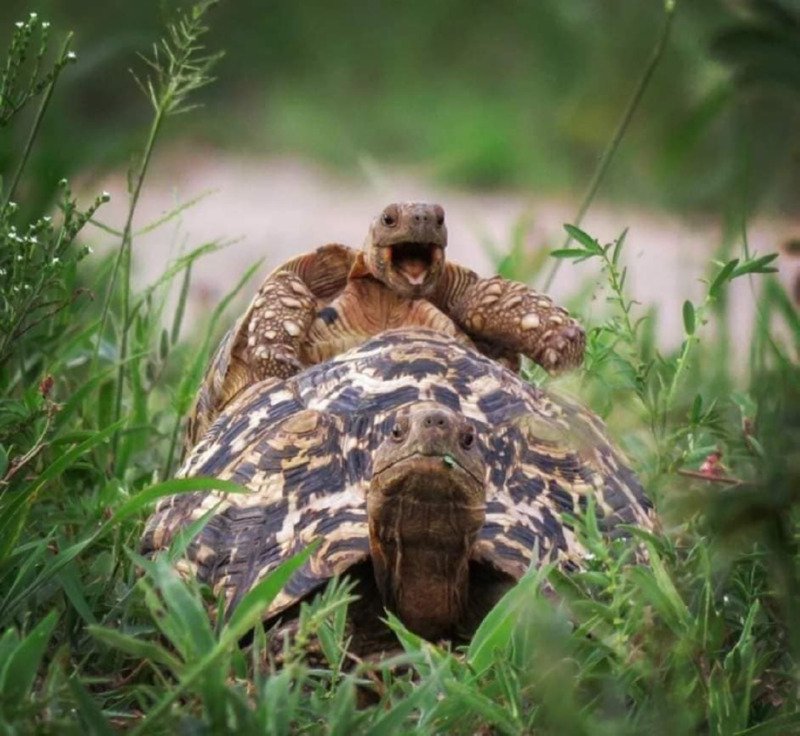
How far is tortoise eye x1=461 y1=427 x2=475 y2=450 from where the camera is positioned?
234cm

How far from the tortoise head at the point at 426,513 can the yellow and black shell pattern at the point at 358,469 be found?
0.07m

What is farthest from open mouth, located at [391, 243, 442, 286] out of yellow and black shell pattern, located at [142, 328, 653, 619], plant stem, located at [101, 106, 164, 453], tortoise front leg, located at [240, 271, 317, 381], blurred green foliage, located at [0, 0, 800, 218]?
blurred green foliage, located at [0, 0, 800, 218]

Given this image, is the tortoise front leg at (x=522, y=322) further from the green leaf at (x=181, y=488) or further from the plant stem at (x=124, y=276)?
the green leaf at (x=181, y=488)

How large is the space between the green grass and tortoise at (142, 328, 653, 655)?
0.08 meters

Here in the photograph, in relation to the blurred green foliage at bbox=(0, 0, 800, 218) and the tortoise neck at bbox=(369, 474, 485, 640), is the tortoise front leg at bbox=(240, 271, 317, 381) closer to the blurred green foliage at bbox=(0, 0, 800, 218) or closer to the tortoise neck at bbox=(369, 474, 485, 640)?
the tortoise neck at bbox=(369, 474, 485, 640)

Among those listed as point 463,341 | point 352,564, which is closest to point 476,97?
point 463,341

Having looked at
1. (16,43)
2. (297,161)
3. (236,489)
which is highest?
(297,161)

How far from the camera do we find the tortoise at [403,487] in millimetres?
2359

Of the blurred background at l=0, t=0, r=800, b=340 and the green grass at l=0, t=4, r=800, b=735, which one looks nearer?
the green grass at l=0, t=4, r=800, b=735

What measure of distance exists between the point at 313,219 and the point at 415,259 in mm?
7148

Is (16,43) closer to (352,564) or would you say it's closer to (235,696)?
(352,564)

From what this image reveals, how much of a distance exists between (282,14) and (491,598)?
30.3ft

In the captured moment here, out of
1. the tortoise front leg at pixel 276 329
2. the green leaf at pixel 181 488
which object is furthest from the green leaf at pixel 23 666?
the tortoise front leg at pixel 276 329

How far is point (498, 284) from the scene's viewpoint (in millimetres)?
3182
